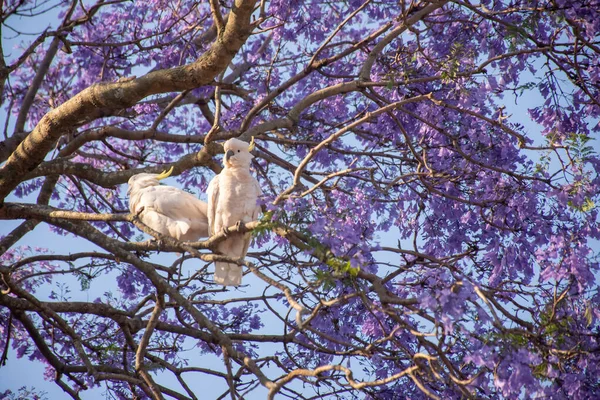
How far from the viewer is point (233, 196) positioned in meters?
5.19

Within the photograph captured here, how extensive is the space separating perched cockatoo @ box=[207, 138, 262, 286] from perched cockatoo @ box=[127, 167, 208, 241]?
14cm

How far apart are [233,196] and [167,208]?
480 mm

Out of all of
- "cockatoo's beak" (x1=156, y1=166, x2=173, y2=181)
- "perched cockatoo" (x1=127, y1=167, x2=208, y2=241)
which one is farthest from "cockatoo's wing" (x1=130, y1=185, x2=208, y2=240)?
"cockatoo's beak" (x1=156, y1=166, x2=173, y2=181)

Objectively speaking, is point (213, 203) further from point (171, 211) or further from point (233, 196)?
point (171, 211)

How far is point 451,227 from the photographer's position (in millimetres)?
6469

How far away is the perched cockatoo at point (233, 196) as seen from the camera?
515cm

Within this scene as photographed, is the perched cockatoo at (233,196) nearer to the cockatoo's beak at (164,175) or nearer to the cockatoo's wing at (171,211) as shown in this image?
the cockatoo's wing at (171,211)

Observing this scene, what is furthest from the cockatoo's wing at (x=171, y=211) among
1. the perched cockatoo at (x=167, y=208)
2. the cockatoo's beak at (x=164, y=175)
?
the cockatoo's beak at (x=164, y=175)

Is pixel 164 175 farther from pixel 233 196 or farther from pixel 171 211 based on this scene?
pixel 233 196

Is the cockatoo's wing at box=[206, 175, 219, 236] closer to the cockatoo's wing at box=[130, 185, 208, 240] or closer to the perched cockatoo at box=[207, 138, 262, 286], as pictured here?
the perched cockatoo at box=[207, 138, 262, 286]

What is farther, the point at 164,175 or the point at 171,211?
the point at 164,175

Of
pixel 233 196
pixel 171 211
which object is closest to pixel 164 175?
pixel 171 211

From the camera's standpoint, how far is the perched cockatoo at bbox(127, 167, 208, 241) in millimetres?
5074

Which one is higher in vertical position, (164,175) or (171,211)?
(164,175)
